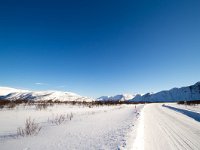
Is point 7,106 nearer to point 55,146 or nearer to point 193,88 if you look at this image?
point 55,146

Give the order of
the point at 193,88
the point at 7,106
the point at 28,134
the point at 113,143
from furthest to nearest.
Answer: the point at 193,88 < the point at 7,106 < the point at 28,134 < the point at 113,143

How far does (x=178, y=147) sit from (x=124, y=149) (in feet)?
7.89

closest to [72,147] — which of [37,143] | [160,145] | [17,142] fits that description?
[37,143]

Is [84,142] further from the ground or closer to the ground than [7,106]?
closer to the ground

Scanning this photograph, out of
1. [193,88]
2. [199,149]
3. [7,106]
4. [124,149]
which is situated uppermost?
[193,88]

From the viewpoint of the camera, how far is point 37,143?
509cm

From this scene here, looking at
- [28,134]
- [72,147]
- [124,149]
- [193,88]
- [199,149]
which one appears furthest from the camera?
[193,88]

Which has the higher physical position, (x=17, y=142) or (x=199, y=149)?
(x=17, y=142)

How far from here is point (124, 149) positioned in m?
4.36

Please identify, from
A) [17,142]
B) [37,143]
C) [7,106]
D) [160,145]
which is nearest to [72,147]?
[37,143]

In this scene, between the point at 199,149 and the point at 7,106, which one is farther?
the point at 7,106

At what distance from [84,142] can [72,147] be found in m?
0.63

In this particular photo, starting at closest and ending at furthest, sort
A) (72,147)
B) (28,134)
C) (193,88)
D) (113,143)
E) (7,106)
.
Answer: (72,147) < (113,143) < (28,134) < (7,106) < (193,88)

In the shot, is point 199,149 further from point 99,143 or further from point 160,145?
point 99,143
